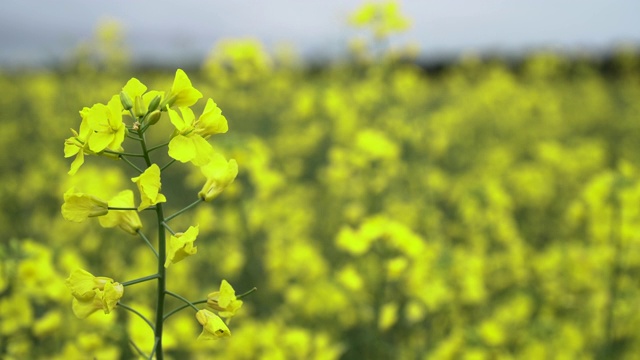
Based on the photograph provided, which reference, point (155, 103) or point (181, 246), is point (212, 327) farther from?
point (155, 103)

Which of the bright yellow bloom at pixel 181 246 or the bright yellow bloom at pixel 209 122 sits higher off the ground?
the bright yellow bloom at pixel 209 122

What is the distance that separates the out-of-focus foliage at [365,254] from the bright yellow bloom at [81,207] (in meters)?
0.67

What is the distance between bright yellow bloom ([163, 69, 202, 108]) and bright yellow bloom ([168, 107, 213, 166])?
48 millimetres

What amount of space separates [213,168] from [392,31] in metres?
2.99

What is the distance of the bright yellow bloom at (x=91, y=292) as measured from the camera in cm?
121

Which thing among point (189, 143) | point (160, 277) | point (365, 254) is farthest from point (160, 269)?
point (365, 254)

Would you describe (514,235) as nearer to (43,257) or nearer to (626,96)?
(43,257)

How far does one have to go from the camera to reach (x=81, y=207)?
1.24 metres

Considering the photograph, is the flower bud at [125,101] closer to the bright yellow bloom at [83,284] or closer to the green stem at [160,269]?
the green stem at [160,269]

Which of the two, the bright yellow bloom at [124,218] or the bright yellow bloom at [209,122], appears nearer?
the bright yellow bloom at [209,122]

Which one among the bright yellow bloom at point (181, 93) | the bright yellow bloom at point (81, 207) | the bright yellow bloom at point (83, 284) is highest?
the bright yellow bloom at point (181, 93)

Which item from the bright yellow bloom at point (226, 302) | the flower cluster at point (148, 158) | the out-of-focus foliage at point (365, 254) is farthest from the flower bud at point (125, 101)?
the out-of-focus foliage at point (365, 254)

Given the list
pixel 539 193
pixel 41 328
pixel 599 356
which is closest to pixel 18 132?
pixel 539 193

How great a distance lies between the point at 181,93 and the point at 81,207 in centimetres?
30
